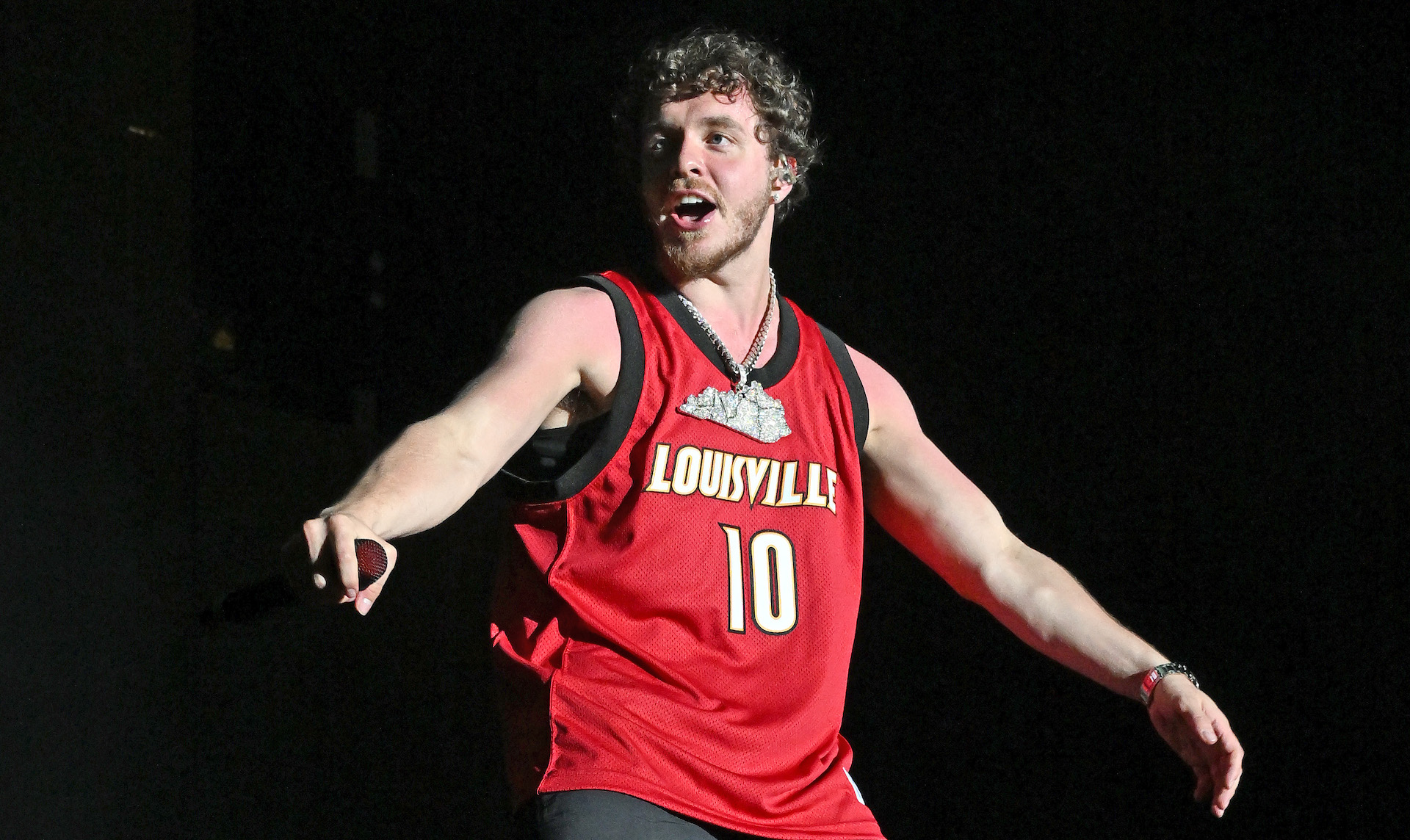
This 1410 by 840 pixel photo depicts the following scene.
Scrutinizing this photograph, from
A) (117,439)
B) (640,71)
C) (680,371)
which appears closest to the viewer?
(680,371)

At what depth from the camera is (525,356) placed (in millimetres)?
1887

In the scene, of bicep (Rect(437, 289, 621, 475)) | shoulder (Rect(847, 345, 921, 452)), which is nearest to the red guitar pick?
bicep (Rect(437, 289, 621, 475))

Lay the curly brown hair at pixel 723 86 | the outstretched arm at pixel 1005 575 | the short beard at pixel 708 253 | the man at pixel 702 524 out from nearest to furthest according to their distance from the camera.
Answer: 1. the man at pixel 702 524
2. the outstretched arm at pixel 1005 575
3. the short beard at pixel 708 253
4. the curly brown hair at pixel 723 86

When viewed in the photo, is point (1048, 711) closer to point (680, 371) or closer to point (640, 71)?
point (680, 371)

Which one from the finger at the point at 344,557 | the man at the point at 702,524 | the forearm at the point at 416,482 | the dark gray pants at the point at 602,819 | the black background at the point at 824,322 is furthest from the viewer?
the black background at the point at 824,322

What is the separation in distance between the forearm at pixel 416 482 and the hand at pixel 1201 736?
98 centimetres

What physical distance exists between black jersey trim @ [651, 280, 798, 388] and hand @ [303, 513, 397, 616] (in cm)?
80

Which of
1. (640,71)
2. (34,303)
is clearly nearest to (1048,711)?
(640,71)

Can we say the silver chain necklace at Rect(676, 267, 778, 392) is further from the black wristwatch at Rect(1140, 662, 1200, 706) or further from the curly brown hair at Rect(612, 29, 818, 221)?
the black wristwatch at Rect(1140, 662, 1200, 706)

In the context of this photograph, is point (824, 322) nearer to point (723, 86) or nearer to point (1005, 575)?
point (723, 86)

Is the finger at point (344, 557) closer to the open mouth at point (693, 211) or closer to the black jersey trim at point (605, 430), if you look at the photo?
the black jersey trim at point (605, 430)

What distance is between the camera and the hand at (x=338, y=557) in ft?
4.34

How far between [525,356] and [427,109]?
5.42ft

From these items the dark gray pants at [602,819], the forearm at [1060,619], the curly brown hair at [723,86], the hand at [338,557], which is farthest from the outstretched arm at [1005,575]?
the hand at [338,557]
